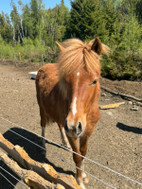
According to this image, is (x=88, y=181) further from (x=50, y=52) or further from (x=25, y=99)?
(x=50, y=52)

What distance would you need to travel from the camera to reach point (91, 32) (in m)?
22.2

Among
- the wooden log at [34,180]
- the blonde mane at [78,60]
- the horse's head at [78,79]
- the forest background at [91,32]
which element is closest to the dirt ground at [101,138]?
the wooden log at [34,180]

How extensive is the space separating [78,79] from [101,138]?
9.70 feet

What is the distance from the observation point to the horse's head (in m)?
1.66

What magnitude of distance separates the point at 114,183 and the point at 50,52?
17001 mm

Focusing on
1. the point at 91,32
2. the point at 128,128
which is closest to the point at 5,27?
the point at 91,32

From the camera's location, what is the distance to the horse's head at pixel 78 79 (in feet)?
5.44

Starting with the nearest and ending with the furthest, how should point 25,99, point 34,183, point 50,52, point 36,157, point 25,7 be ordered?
point 34,183 → point 36,157 → point 25,99 → point 50,52 → point 25,7

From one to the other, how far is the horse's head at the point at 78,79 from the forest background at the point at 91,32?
1686 mm

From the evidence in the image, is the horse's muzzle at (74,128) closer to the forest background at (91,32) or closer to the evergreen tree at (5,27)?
the forest background at (91,32)

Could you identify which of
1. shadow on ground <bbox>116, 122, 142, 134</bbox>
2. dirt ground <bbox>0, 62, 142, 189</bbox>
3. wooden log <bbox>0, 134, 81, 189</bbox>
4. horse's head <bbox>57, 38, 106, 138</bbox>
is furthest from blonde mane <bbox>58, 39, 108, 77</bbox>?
shadow on ground <bbox>116, 122, 142, 134</bbox>

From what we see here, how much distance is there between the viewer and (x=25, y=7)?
42.4 m

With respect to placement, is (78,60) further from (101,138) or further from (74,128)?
(101,138)

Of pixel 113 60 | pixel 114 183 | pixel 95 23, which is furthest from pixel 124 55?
pixel 95 23
